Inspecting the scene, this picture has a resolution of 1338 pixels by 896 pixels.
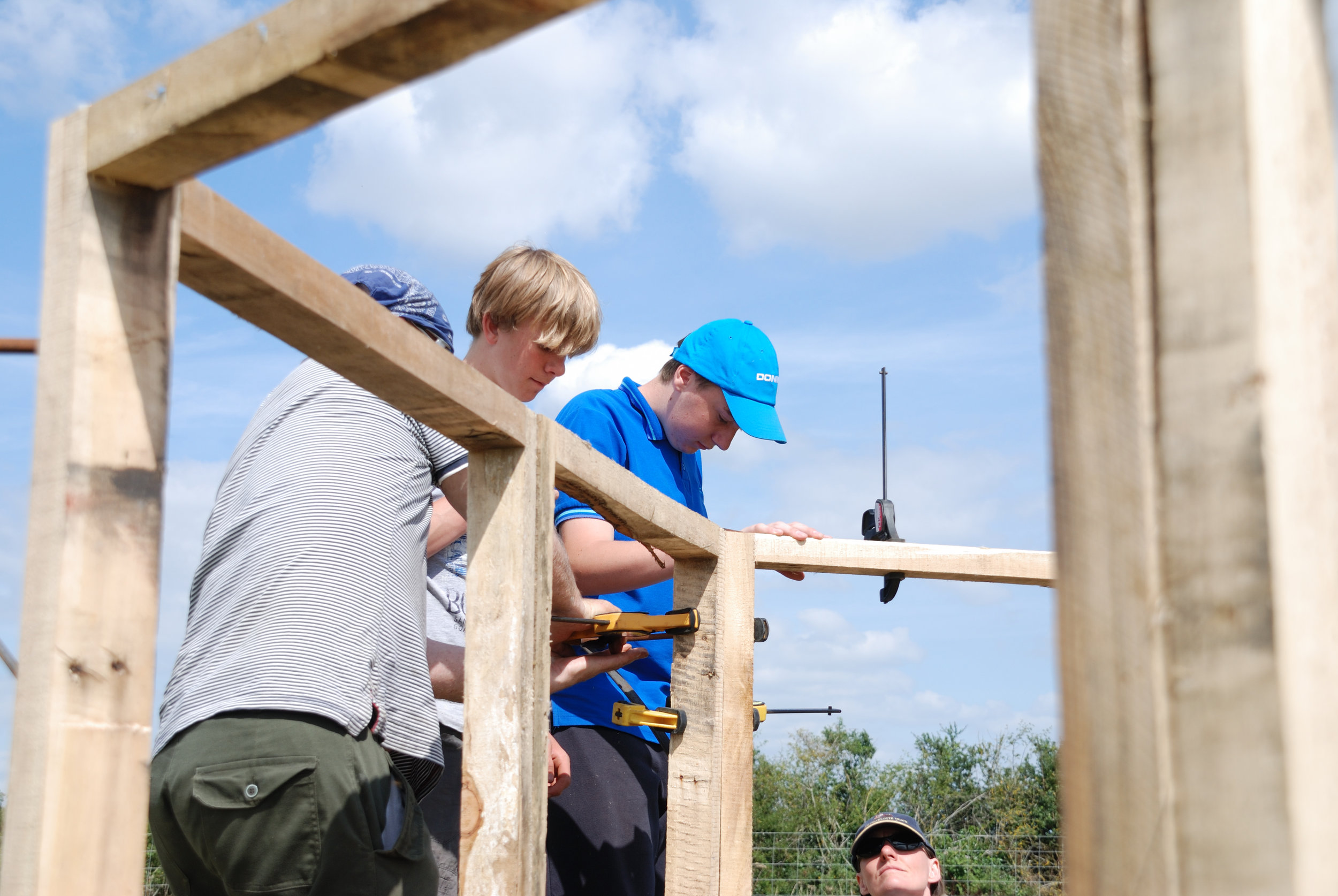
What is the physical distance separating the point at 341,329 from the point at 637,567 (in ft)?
3.77

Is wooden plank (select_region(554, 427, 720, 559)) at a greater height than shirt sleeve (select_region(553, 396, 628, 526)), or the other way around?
shirt sleeve (select_region(553, 396, 628, 526))

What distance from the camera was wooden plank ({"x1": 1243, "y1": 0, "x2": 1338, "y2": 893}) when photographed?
0.65 m

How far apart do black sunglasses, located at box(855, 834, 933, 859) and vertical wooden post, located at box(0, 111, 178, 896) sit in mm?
3486

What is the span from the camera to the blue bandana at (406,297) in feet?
6.05

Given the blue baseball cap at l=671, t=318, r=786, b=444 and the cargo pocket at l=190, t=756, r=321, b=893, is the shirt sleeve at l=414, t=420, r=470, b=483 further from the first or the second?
the blue baseball cap at l=671, t=318, r=786, b=444

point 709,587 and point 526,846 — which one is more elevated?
point 709,587

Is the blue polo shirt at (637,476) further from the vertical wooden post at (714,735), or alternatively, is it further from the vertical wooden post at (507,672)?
the vertical wooden post at (507,672)

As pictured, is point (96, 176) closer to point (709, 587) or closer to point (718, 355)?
point (709, 587)

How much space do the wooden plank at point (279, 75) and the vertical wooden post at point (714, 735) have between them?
1.45 metres

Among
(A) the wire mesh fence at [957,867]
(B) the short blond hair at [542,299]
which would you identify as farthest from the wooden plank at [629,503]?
(A) the wire mesh fence at [957,867]

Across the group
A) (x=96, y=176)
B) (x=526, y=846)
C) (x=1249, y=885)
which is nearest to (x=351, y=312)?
(x=96, y=176)

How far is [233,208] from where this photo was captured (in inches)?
45.1

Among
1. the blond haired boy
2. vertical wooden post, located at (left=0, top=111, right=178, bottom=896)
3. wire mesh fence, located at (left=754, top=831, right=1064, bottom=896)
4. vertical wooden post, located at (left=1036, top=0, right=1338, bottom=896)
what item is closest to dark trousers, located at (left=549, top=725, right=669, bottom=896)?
the blond haired boy

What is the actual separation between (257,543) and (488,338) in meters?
0.81
